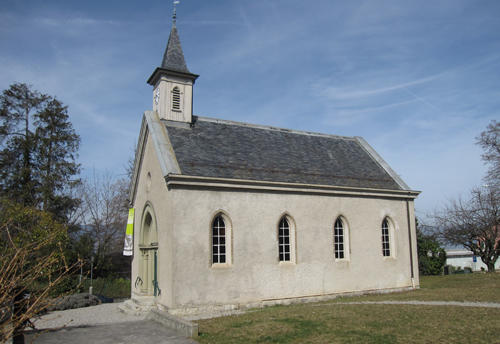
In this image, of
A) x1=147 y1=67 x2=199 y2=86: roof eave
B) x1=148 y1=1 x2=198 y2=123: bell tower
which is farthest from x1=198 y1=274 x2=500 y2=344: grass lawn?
x1=147 y1=67 x2=199 y2=86: roof eave

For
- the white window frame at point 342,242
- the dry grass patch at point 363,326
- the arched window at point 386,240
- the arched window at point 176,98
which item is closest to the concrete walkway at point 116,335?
the dry grass patch at point 363,326

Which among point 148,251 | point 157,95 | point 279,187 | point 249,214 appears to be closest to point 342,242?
point 279,187

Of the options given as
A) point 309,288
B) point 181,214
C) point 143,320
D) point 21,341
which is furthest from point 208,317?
point 21,341

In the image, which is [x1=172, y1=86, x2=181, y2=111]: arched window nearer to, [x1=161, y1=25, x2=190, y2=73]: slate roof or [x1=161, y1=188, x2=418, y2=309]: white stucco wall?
[x1=161, y1=25, x2=190, y2=73]: slate roof

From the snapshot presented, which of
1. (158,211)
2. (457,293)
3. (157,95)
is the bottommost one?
(457,293)

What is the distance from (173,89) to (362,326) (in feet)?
44.7

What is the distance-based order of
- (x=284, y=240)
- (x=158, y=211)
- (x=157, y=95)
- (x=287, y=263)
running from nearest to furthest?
(x=158, y=211) → (x=287, y=263) → (x=284, y=240) → (x=157, y=95)

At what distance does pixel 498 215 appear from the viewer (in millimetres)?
29500

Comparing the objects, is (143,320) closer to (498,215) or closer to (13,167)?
(13,167)

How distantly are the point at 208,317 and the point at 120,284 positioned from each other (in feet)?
43.1

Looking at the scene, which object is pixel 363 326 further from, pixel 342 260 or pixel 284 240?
pixel 342 260

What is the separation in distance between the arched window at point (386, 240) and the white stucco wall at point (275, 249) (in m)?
0.25

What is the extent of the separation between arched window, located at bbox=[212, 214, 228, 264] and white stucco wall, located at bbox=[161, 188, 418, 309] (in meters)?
0.36

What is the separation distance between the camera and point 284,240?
17.2m
